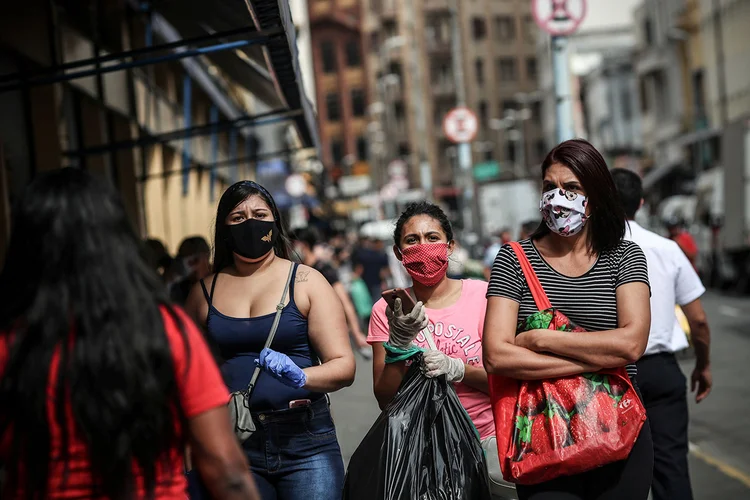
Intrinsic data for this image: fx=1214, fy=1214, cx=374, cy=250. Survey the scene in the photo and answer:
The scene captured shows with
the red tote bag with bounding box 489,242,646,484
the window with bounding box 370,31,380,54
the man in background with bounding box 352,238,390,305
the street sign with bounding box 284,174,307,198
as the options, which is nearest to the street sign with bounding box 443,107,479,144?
the man in background with bounding box 352,238,390,305

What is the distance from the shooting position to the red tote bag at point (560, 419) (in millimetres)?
3863

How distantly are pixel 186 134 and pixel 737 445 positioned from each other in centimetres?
550

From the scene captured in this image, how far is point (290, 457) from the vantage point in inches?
173

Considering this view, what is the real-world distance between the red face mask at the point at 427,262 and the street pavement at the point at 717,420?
2.01 m

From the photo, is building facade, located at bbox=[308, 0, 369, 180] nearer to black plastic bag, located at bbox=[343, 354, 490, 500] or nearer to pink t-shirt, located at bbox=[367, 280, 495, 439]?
pink t-shirt, located at bbox=[367, 280, 495, 439]

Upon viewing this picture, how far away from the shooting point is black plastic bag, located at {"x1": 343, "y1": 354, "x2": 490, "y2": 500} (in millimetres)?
4293

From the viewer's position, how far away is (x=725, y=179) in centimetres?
2441

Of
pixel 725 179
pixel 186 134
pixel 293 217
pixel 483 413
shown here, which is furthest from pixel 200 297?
pixel 293 217

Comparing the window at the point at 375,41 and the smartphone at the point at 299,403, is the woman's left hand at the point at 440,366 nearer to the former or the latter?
the smartphone at the point at 299,403

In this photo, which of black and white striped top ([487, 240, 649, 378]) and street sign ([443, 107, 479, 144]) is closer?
black and white striped top ([487, 240, 649, 378])

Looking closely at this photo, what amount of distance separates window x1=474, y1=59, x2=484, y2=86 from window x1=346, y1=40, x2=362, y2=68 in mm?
9629

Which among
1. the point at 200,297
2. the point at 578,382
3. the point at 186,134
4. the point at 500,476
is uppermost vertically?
the point at 186,134

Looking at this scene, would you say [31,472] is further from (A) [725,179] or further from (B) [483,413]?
(A) [725,179]

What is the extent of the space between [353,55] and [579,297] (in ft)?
319
